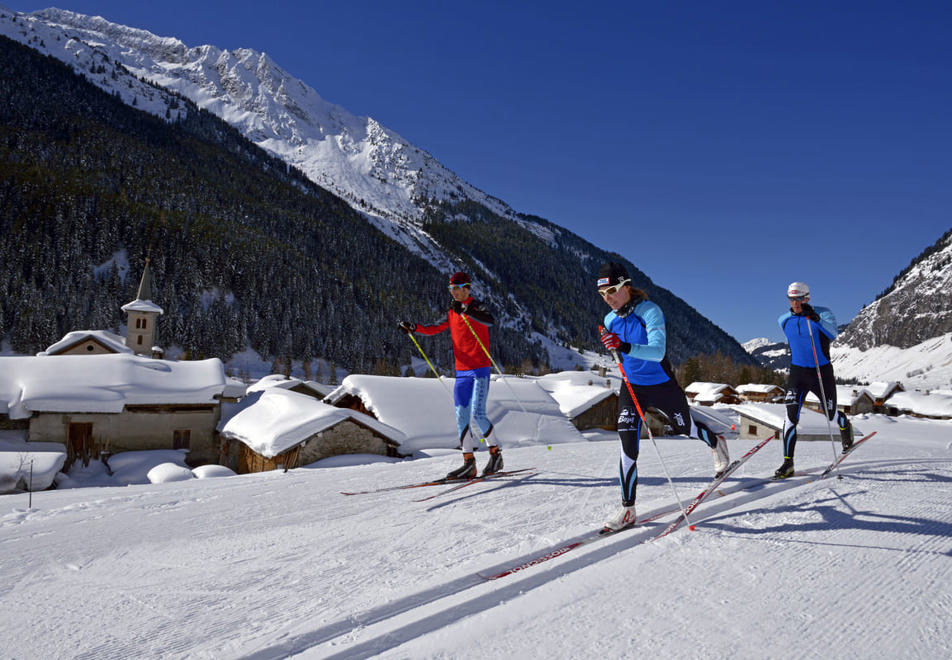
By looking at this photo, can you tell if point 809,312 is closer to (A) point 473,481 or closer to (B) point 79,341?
(A) point 473,481

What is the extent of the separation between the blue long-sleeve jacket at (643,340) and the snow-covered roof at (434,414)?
666 inches

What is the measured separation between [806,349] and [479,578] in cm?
543

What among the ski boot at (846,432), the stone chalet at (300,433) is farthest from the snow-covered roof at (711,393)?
the ski boot at (846,432)

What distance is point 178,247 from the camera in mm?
115062

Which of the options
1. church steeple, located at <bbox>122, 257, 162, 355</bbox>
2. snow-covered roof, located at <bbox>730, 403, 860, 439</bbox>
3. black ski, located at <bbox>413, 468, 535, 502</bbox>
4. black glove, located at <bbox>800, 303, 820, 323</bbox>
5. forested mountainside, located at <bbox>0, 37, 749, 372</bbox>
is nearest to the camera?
black ski, located at <bbox>413, 468, 535, 502</bbox>

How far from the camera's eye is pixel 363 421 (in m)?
20.1

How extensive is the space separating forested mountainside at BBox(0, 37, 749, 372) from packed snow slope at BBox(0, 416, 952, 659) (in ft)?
308

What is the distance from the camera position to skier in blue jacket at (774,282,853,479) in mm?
6102

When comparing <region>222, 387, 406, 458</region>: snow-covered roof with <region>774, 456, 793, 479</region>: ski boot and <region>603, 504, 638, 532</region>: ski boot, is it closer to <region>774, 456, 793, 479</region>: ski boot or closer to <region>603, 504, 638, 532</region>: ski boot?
<region>774, 456, 793, 479</region>: ski boot

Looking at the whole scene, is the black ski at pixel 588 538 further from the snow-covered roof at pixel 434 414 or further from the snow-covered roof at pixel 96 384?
the snow-covered roof at pixel 96 384

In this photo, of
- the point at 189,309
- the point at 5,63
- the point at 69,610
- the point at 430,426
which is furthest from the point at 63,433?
the point at 5,63

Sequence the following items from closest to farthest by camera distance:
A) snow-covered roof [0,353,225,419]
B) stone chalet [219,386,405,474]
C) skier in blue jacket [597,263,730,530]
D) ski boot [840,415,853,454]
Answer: skier in blue jacket [597,263,730,530], ski boot [840,415,853,454], stone chalet [219,386,405,474], snow-covered roof [0,353,225,419]

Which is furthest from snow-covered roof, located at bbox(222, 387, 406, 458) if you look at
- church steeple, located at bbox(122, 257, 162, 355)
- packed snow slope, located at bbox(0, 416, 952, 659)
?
church steeple, located at bbox(122, 257, 162, 355)

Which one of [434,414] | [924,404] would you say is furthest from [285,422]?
[924,404]
